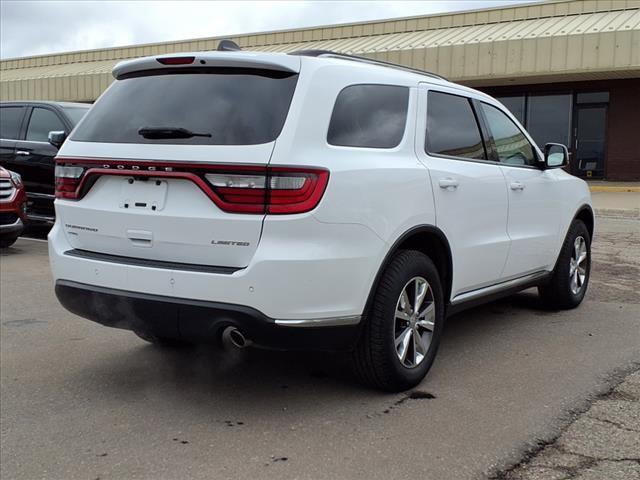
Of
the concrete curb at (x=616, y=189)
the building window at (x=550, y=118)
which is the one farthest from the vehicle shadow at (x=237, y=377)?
the building window at (x=550, y=118)

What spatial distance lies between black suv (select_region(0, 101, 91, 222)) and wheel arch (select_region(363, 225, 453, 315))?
22.5 feet

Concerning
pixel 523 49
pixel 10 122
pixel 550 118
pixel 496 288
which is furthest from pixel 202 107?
pixel 550 118

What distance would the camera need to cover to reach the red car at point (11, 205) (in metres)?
8.53

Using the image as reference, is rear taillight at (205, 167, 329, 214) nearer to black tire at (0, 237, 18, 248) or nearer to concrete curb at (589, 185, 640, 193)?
black tire at (0, 237, 18, 248)

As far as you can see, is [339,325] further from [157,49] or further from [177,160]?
[157,49]

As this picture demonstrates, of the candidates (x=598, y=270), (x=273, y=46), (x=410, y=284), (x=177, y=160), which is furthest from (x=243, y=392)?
(x=273, y=46)

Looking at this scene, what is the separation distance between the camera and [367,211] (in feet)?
11.3

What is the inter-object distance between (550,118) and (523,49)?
298 cm

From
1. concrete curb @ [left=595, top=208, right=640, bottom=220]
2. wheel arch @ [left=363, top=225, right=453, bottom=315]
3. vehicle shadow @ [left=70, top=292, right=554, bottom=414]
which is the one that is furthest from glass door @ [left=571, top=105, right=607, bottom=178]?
wheel arch @ [left=363, top=225, right=453, bottom=315]

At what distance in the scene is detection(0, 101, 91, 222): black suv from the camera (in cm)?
970

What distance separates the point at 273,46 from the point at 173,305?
76.3 ft

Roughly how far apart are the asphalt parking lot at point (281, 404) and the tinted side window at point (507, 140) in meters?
1.29

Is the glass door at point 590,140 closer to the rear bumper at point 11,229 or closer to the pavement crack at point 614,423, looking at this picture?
the rear bumper at point 11,229

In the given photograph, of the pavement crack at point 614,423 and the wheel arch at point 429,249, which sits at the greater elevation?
the wheel arch at point 429,249
